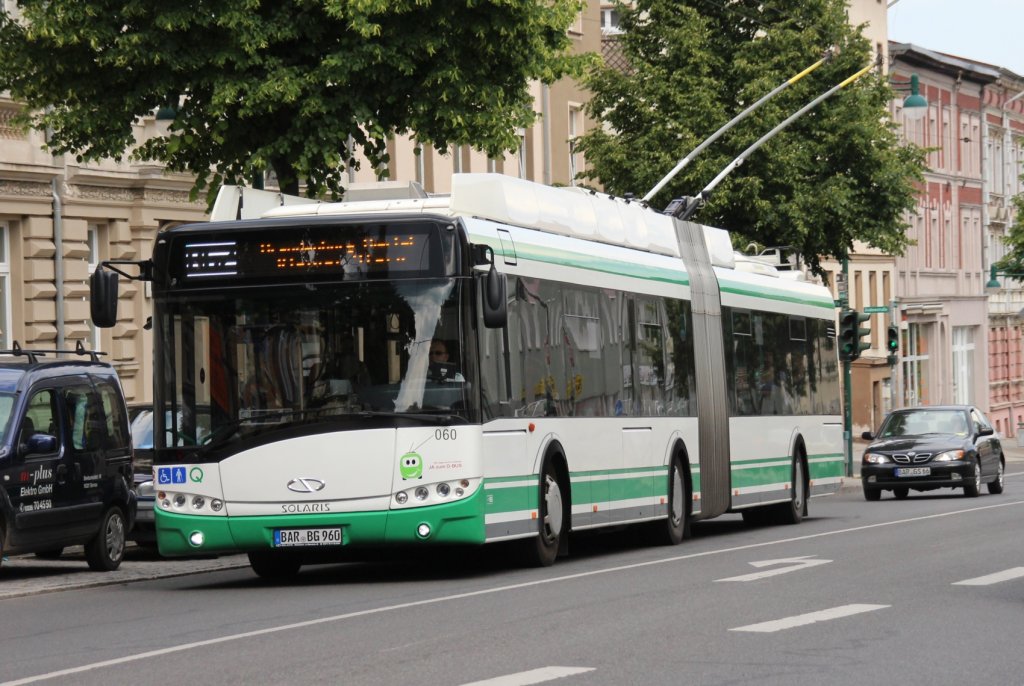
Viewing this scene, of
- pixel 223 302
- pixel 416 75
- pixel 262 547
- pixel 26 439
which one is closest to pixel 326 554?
pixel 262 547

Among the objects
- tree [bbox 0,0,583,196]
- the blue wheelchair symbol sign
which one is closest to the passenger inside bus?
the blue wheelchair symbol sign

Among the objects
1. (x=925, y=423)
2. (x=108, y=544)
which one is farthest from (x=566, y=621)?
(x=925, y=423)

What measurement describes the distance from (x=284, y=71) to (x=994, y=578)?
11.5 metres

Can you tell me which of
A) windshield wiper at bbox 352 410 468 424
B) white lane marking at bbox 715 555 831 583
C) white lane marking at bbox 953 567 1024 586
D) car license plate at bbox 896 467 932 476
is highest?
windshield wiper at bbox 352 410 468 424

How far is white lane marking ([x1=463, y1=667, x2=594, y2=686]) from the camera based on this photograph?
9.97 meters

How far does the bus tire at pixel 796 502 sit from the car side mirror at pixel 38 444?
1087cm

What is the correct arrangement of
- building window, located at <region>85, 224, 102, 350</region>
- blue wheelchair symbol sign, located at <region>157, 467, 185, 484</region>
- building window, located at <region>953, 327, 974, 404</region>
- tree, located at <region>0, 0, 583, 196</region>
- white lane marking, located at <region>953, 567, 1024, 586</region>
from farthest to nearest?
building window, located at <region>953, 327, 974, 404</region> → building window, located at <region>85, 224, 102, 350</region> → tree, located at <region>0, 0, 583, 196</region> → blue wheelchair symbol sign, located at <region>157, 467, 185, 484</region> → white lane marking, located at <region>953, 567, 1024, 586</region>

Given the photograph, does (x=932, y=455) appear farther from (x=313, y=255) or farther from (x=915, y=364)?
(x=915, y=364)

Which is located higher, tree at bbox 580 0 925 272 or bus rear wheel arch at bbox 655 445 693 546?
tree at bbox 580 0 925 272

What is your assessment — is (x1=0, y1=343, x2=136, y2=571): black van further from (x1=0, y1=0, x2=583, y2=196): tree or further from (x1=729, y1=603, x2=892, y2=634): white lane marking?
(x1=729, y1=603, x2=892, y2=634): white lane marking

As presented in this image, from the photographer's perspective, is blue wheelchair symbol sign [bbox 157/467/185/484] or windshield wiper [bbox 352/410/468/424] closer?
windshield wiper [bbox 352/410/468/424]

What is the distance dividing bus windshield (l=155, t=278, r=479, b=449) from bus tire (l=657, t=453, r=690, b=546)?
19.5ft

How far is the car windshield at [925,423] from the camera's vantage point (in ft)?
123

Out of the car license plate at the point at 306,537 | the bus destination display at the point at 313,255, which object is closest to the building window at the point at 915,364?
the bus destination display at the point at 313,255
